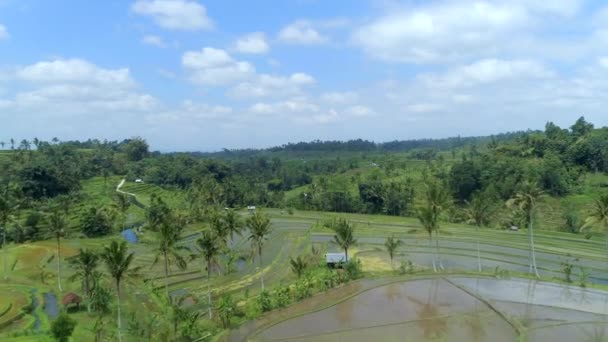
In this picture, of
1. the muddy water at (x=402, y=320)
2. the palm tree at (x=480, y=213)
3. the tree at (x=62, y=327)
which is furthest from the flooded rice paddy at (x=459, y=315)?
the palm tree at (x=480, y=213)

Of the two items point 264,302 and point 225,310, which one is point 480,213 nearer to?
point 264,302

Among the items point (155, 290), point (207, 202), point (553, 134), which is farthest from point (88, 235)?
point (553, 134)

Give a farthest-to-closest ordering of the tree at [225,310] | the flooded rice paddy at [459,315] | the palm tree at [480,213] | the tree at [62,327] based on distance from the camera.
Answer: the palm tree at [480,213] < the tree at [225,310] < the flooded rice paddy at [459,315] < the tree at [62,327]

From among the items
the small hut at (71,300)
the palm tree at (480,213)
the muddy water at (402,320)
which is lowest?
the muddy water at (402,320)

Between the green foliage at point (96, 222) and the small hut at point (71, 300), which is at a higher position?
the green foliage at point (96, 222)

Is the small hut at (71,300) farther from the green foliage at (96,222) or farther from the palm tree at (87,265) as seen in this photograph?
the green foliage at (96,222)

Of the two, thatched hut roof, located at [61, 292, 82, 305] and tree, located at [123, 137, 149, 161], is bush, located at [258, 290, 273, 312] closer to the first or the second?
thatched hut roof, located at [61, 292, 82, 305]

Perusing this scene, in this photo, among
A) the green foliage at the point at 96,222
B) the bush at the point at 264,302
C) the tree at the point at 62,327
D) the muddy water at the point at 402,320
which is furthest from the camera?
the green foliage at the point at 96,222
